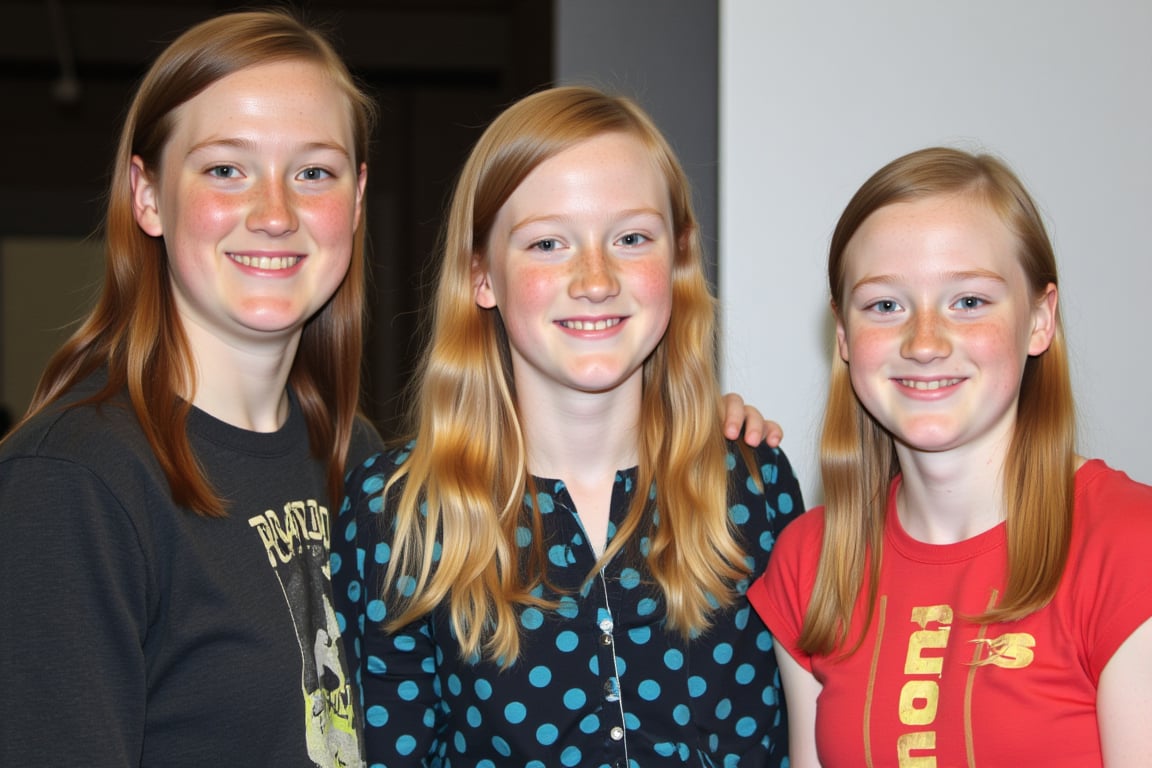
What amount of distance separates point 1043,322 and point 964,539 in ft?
1.00

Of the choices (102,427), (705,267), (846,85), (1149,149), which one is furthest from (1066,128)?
(102,427)

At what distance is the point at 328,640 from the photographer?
165 centimetres

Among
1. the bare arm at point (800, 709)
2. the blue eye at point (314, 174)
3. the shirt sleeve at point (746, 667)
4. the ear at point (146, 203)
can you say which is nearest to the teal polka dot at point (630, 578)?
the shirt sleeve at point (746, 667)

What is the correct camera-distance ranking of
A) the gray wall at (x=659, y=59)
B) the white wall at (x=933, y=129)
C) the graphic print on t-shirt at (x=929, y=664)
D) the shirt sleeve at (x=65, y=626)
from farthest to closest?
the gray wall at (x=659, y=59), the white wall at (x=933, y=129), the graphic print on t-shirt at (x=929, y=664), the shirt sleeve at (x=65, y=626)

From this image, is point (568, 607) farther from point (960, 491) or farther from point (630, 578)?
point (960, 491)

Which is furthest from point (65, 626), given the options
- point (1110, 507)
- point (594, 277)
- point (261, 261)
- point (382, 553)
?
point (1110, 507)

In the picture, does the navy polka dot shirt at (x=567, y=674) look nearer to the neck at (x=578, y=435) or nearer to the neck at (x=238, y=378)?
the neck at (x=578, y=435)

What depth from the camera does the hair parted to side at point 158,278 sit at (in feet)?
4.99

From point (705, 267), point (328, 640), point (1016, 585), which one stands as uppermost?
point (705, 267)

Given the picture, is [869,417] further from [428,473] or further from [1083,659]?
[428,473]

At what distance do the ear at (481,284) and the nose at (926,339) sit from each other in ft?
1.95

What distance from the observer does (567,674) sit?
158 cm

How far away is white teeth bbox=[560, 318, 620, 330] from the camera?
161 cm

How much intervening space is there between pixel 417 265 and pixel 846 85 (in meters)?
Result: 4.37
